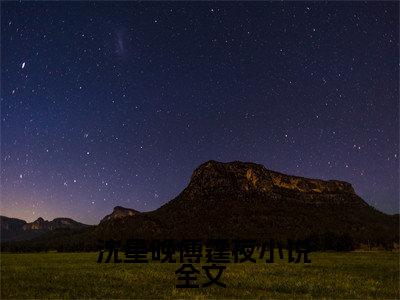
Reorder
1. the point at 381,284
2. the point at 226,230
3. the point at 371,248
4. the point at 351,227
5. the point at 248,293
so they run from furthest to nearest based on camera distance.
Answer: the point at 351,227
the point at 226,230
the point at 371,248
the point at 381,284
the point at 248,293

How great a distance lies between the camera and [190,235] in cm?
16950

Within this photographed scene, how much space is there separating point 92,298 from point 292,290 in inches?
392

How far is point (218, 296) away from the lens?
2114 cm

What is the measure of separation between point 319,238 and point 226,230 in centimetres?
4462

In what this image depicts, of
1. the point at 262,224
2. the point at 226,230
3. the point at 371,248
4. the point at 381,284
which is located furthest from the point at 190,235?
the point at 381,284

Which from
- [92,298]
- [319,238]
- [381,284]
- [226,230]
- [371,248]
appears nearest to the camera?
[92,298]

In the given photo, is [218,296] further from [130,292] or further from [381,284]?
[381,284]

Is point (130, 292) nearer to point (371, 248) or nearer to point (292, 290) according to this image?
point (292, 290)

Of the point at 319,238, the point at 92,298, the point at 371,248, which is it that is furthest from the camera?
the point at 371,248

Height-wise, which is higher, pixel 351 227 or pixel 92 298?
pixel 351 227

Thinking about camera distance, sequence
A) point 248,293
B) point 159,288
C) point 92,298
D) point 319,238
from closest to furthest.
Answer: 1. point 92,298
2. point 248,293
3. point 159,288
4. point 319,238

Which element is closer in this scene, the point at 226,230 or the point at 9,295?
the point at 9,295

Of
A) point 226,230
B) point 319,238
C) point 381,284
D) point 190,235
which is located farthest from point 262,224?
point 381,284

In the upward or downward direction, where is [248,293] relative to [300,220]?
downward
